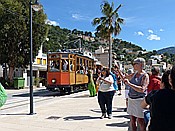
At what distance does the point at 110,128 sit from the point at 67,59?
1247cm

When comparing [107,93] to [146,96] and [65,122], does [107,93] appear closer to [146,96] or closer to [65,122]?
[65,122]

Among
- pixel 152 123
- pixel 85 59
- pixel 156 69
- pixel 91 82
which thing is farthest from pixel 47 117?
pixel 85 59

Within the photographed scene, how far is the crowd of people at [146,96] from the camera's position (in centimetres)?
320

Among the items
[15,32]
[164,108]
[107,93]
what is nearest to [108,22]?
[15,32]

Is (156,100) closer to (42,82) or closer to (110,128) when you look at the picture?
(110,128)

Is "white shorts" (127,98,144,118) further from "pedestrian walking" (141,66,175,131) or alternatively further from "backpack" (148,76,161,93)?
"pedestrian walking" (141,66,175,131)

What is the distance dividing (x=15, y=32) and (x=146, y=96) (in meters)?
28.8

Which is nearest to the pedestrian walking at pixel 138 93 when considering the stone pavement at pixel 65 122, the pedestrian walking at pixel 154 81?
the pedestrian walking at pixel 154 81

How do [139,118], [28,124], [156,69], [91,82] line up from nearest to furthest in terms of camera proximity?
[139,118] < [156,69] < [28,124] < [91,82]

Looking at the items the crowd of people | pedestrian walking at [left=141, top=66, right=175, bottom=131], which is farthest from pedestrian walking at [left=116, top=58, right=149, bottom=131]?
pedestrian walking at [left=141, top=66, right=175, bottom=131]

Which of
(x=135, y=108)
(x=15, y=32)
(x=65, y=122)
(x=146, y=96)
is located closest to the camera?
(x=146, y=96)

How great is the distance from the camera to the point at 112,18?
1268 inches

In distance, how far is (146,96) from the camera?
12.6ft

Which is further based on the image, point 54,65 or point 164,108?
point 54,65
